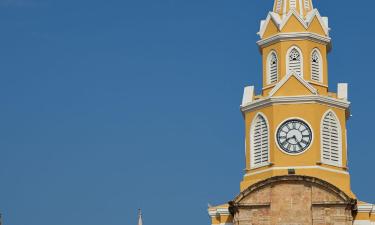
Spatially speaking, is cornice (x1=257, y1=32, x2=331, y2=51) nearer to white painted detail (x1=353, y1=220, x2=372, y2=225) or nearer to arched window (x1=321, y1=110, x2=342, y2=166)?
arched window (x1=321, y1=110, x2=342, y2=166)

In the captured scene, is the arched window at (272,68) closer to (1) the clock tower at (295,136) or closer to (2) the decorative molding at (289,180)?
(1) the clock tower at (295,136)

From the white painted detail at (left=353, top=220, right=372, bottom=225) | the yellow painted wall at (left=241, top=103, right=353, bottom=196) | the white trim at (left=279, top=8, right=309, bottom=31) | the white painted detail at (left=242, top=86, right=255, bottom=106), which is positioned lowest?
the white painted detail at (left=353, top=220, right=372, bottom=225)

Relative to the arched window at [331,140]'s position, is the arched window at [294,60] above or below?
above

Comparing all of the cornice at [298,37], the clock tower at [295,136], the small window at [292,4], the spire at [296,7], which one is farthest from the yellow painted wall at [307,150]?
the small window at [292,4]

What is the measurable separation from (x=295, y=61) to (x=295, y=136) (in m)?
5.45

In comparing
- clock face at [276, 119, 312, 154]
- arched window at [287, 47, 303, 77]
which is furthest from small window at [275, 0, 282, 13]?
clock face at [276, 119, 312, 154]

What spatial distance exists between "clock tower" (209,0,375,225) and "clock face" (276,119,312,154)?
0.20 ft

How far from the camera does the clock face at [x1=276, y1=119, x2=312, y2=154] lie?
69875 millimetres

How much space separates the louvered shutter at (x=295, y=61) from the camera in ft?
238

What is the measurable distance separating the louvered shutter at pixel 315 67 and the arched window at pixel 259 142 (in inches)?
175

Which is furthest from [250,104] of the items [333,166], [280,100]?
[333,166]

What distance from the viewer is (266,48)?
74375 millimetres

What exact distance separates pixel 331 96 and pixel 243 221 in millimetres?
10252

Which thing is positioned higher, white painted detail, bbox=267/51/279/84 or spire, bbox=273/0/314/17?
spire, bbox=273/0/314/17
